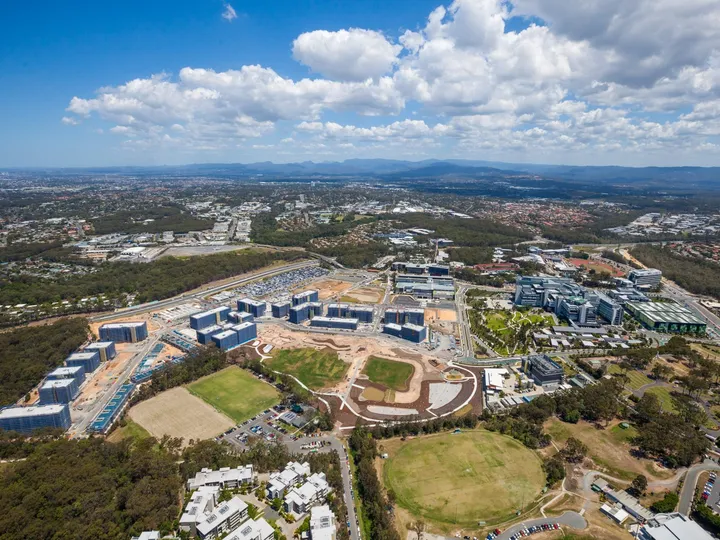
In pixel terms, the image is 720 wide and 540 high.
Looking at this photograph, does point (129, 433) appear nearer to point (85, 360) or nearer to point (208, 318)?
point (85, 360)

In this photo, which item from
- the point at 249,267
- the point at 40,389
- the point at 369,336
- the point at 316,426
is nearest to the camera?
the point at 316,426

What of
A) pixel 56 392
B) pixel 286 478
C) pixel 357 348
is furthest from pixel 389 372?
pixel 56 392

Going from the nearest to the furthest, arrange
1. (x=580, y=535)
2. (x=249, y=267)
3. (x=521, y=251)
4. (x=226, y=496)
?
(x=580, y=535), (x=226, y=496), (x=249, y=267), (x=521, y=251)

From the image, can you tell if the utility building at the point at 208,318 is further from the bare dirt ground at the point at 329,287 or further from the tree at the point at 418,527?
the tree at the point at 418,527

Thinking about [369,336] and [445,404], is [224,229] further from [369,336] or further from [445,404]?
[445,404]

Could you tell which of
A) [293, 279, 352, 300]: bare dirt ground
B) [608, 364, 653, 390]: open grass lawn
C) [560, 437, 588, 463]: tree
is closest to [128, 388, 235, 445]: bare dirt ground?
[560, 437, 588, 463]: tree

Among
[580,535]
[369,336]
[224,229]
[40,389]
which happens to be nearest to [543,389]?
[580,535]

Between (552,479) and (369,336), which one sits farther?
(369,336)
